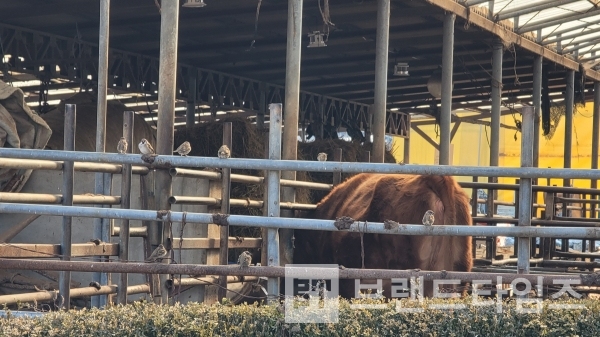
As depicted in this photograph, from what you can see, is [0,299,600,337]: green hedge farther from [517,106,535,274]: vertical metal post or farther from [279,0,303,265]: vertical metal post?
[279,0,303,265]: vertical metal post

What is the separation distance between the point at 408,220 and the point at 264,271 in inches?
115

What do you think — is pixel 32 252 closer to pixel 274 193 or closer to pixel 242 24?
pixel 274 193

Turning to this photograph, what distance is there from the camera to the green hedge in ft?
14.2

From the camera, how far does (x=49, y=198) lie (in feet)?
19.3

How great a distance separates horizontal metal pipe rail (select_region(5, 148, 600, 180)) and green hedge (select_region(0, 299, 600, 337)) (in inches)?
36.2

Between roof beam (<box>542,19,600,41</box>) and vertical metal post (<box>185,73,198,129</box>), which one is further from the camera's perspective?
vertical metal post (<box>185,73,198,129</box>)

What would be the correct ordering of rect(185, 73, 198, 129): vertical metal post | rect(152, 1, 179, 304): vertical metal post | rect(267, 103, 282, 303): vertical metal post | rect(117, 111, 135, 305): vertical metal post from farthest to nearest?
rect(185, 73, 198, 129): vertical metal post < rect(152, 1, 179, 304): vertical metal post < rect(117, 111, 135, 305): vertical metal post < rect(267, 103, 282, 303): vertical metal post

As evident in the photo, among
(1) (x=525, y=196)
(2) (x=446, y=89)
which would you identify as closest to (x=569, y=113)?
(2) (x=446, y=89)

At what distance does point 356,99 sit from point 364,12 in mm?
10011

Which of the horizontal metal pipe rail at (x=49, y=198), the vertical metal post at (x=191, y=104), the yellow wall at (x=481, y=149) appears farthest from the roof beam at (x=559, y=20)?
the yellow wall at (x=481, y=149)

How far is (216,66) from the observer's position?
19.4 metres

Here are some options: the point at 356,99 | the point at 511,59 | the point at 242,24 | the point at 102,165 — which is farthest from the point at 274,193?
the point at 356,99

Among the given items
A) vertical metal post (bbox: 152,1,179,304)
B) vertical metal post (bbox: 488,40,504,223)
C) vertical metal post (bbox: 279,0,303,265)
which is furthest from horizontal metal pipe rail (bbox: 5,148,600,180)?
vertical metal post (bbox: 488,40,504,223)

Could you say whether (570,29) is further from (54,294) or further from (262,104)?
(54,294)
